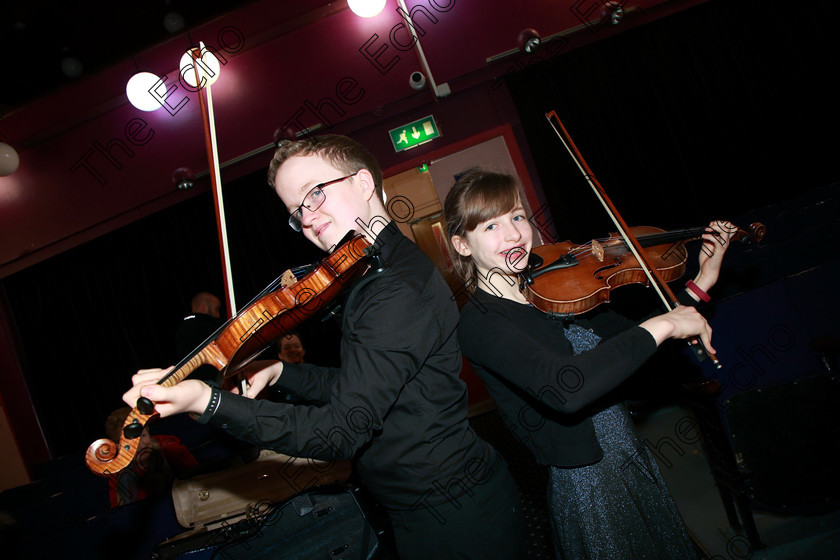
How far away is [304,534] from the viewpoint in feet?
4.94

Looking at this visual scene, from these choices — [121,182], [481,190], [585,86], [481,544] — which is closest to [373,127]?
[585,86]

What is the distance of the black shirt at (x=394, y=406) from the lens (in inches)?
36.6

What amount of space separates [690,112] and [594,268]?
3.99m

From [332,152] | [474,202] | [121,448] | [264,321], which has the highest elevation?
[332,152]

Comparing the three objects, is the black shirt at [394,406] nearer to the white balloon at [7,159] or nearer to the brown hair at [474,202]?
the brown hair at [474,202]

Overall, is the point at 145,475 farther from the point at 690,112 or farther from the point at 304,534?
the point at 690,112

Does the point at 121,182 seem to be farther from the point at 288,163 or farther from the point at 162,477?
the point at 288,163

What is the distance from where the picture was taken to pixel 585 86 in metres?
4.58

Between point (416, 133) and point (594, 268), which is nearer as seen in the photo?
point (594, 268)

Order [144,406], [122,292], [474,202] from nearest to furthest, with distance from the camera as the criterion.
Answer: [144,406]
[474,202]
[122,292]

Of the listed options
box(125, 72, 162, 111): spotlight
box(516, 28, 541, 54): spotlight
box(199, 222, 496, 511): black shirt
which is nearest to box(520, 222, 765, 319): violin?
box(199, 222, 496, 511): black shirt

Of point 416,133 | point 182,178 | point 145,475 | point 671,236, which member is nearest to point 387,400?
point 671,236

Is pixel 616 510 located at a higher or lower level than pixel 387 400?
lower

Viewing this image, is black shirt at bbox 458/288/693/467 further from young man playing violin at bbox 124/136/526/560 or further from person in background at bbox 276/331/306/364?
person in background at bbox 276/331/306/364
